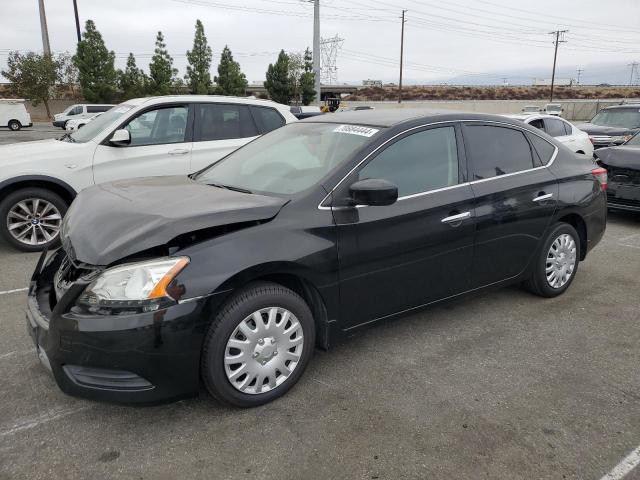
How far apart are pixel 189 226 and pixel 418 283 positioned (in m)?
1.61

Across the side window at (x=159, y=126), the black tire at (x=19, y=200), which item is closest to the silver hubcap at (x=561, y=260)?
the side window at (x=159, y=126)

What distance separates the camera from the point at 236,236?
275 cm

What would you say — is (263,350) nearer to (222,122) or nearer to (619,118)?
(222,122)

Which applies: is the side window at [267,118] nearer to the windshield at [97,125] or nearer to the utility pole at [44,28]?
the windshield at [97,125]

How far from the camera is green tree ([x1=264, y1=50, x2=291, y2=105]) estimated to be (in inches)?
2044

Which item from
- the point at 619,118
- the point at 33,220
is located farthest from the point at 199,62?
the point at 33,220

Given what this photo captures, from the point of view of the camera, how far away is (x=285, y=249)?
2.85 metres

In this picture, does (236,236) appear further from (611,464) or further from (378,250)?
(611,464)

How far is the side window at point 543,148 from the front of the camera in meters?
4.35

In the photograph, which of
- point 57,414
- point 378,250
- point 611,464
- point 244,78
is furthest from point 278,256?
point 244,78

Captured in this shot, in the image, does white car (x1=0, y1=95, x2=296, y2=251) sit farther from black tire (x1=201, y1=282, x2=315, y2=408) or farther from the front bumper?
black tire (x1=201, y1=282, x2=315, y2=408)

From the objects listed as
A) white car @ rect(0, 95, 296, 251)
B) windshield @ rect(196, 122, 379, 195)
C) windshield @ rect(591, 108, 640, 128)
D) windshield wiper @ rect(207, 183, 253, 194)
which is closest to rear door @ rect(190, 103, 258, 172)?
white car @ rect(0, 95, 296, 251)

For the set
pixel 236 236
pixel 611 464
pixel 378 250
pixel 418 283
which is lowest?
pixel 611 464

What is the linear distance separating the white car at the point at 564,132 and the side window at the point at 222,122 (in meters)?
6.43
